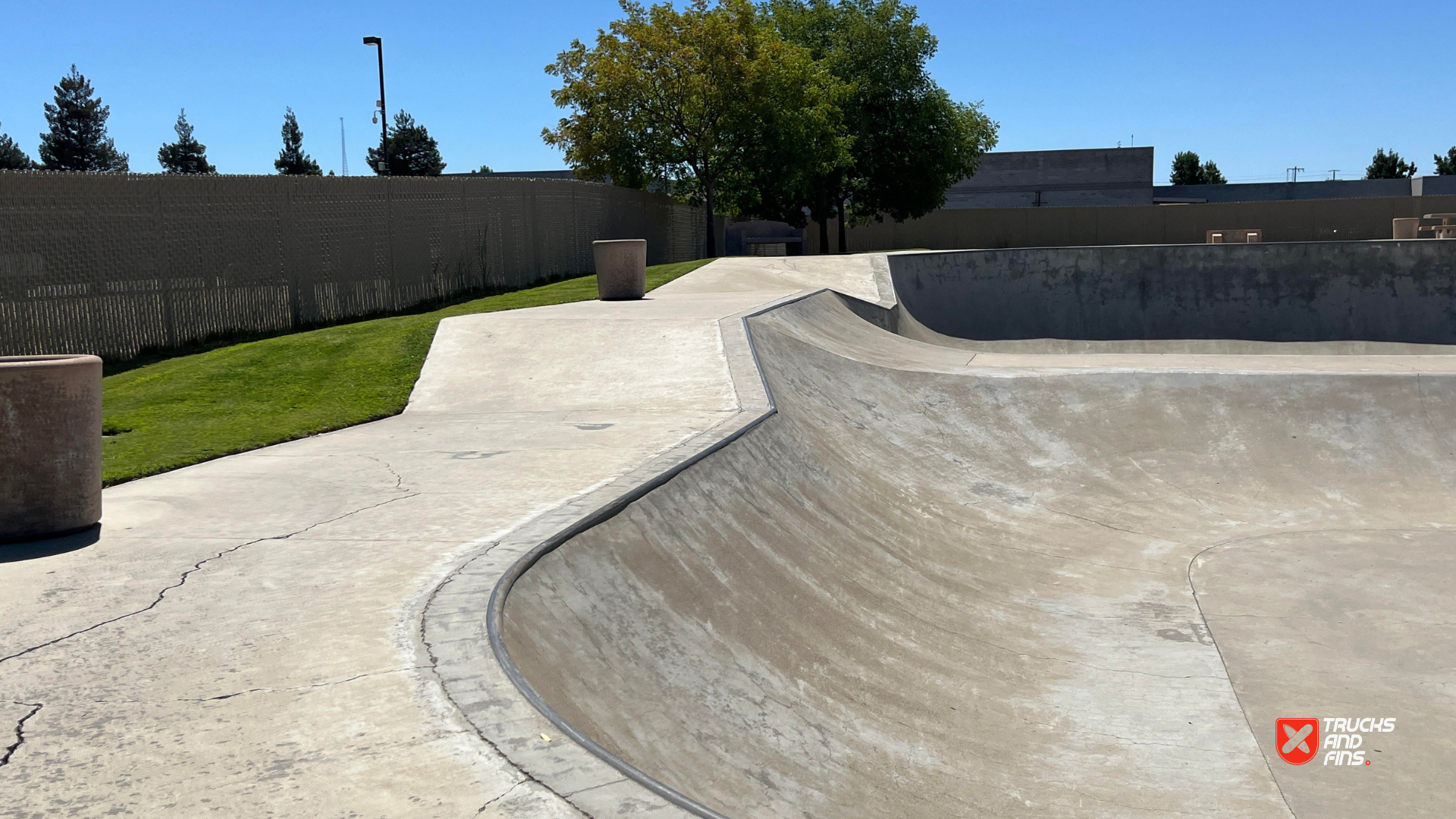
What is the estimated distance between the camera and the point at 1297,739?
610 centimetres

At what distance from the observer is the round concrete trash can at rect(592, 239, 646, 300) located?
17016mm

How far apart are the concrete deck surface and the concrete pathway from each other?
0.06 feet

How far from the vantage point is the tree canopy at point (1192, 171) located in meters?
91.9

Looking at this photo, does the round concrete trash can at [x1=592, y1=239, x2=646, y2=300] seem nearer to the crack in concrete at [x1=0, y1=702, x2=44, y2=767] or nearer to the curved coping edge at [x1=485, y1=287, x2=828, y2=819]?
the curved coping edge at [x1=485, y1=287, x2=828, y2=819]

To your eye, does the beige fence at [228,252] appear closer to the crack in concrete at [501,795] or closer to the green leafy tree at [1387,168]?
the crack in concrete at [501,795]

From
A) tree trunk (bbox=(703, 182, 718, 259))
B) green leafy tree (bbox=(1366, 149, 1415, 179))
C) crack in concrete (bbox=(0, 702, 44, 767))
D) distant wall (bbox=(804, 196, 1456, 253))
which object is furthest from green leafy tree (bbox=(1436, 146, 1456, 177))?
crack in concrete (bbox=(0, 702, 44, 767))

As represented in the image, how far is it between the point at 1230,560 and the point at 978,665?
13.4 feet

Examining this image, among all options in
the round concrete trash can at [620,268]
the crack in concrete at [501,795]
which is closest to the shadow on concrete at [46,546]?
the crack in concrete at [501,795]

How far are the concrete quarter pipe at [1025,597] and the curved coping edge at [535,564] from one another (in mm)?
75

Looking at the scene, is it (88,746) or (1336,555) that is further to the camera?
(1336,555)

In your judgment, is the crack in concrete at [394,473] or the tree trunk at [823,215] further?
the tree trunk at [823,215]

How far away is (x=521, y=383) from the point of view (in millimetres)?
10914

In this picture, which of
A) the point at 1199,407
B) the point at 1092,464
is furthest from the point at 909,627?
the point at 1199,407

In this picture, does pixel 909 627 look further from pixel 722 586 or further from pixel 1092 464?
pixel 1092 464
